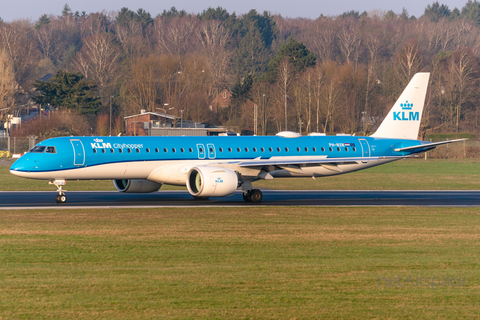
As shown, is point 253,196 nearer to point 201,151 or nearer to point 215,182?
point 215,182

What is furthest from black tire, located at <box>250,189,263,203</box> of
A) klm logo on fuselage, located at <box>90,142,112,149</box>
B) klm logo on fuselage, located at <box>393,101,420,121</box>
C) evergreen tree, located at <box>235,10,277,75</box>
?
evergreen tree, located at <box>235,10,277,75</box>

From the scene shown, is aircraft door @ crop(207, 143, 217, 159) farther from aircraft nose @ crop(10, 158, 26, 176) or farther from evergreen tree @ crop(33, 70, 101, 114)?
evergreen tree @ crop(33, 70, 101, 114)

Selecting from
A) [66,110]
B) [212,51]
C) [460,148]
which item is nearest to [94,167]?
[460,148]

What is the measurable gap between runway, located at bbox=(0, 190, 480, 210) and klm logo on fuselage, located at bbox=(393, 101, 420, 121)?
15.7 ft

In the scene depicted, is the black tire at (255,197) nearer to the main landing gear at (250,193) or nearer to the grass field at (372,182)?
the main landing gear at (250,193)

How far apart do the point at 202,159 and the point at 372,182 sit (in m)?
17.5

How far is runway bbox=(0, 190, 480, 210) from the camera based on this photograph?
95.2 ft

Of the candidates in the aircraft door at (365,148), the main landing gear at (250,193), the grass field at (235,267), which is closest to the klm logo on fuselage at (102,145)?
the grass field at (235,267)

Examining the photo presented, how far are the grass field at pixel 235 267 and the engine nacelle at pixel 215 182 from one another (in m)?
4.60

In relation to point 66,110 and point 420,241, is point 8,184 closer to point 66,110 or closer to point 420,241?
point 420,241

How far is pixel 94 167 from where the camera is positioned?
29141 mm

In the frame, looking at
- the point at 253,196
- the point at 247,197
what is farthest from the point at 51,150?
the point at 253,196

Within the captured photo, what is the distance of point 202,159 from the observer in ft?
102

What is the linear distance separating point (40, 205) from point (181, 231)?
11338 millimetres
